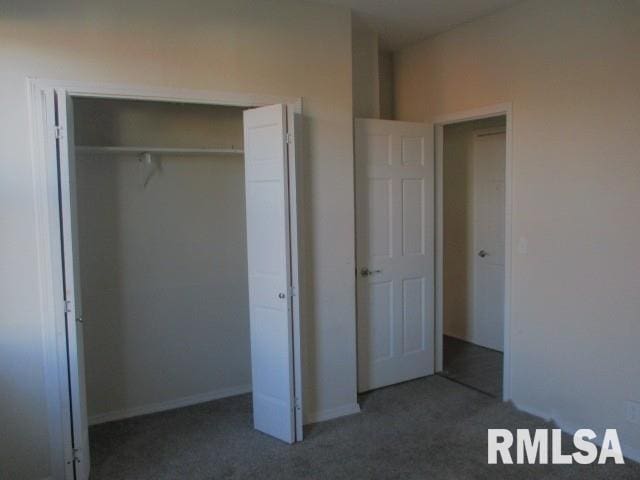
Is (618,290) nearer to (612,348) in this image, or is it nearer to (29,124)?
(612,348)

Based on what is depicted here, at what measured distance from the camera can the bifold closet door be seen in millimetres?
3098

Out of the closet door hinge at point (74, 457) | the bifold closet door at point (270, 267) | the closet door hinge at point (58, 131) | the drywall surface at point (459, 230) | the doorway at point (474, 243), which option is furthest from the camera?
the drywall surface at point (459, 230)

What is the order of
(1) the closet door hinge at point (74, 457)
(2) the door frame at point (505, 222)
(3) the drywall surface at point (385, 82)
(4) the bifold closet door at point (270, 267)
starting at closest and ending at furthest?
1. (1) the closet door hinge at point (74, 457)
2. (4) the bifold closet door at point (270, 267)
3. (2) the door frame at point (505, 222)
4. (3) the drywall surface at point (385, 82)

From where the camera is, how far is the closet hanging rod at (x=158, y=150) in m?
3.30

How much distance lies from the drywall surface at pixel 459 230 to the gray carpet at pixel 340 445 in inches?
57.8

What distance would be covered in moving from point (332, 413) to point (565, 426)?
4.89ft

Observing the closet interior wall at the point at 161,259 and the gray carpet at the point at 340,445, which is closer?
the gray carpet at the point at 340,445

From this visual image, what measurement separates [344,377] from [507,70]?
239cm

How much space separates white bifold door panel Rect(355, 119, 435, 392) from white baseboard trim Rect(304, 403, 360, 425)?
34cm

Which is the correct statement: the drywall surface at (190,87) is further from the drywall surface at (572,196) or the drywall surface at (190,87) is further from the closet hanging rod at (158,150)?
the drywall surface at (572,196)

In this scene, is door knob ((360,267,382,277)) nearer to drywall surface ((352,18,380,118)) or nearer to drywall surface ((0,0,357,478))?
drywall surface ((0,0,357,478))

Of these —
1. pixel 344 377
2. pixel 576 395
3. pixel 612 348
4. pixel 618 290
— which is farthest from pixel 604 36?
pixel 344 377

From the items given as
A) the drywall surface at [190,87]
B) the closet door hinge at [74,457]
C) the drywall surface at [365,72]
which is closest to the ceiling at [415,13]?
the drywall surface at [365,72]

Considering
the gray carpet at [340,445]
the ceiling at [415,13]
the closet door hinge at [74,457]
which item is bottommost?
the gray carpet at [340,445]
